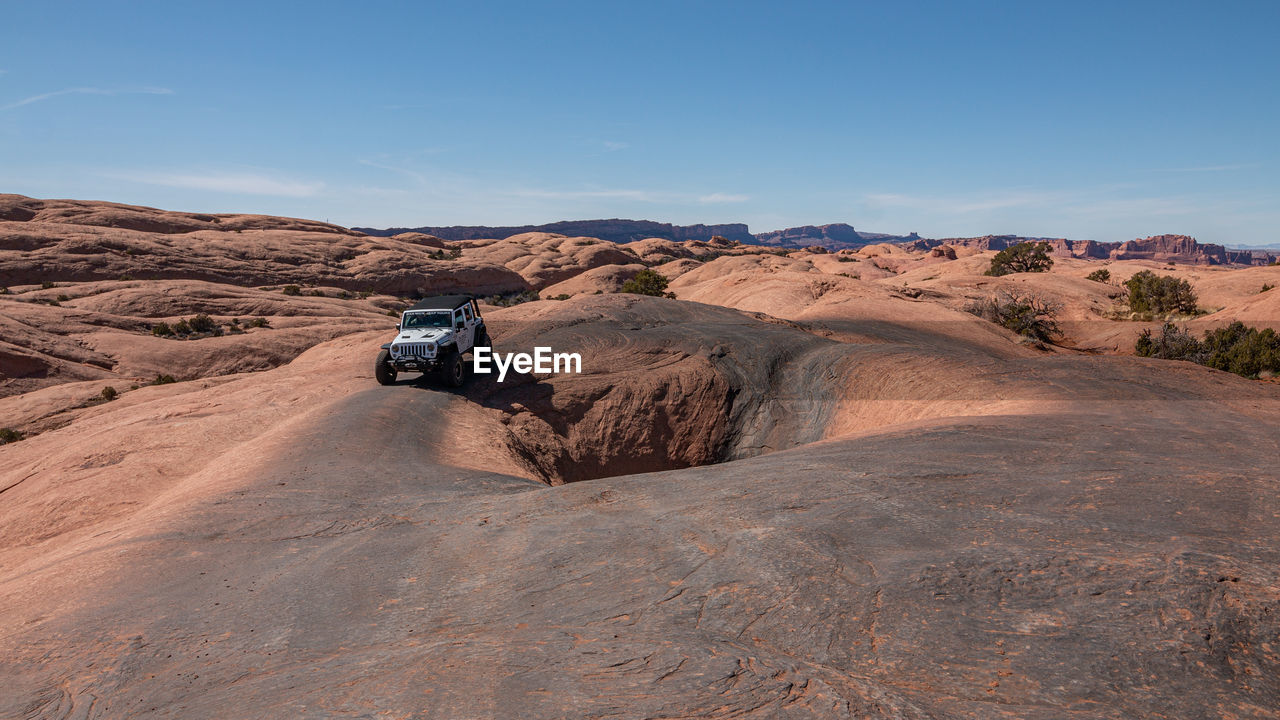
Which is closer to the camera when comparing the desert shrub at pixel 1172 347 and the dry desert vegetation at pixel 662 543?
the dry desert vegetation at pixel 662 543

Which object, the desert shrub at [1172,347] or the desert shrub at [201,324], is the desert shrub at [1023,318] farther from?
the desert shrub at [201,324]

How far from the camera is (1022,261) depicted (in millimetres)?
65750

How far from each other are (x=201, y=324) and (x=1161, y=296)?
5717 centimetres

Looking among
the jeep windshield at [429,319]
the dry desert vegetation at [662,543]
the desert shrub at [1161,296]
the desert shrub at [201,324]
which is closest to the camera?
the dry desert vegetation at [662,543]

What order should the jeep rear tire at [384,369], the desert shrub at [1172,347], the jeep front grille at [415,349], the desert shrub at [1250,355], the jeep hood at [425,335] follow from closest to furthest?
1. the jeep front grille at [415,349]
2. the jeep hood at [425,335]
3. the jeep rear tire at [384,369]
4. the desert shrub at [1250,355]
5. the desert shrub at [1172,347]

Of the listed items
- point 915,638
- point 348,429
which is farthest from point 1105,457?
point 348,429

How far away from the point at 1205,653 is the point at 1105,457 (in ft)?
18.3

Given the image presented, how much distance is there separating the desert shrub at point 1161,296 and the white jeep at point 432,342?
140ft

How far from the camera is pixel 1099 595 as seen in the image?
5684 millimetres

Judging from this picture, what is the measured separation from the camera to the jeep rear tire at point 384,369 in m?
18.9

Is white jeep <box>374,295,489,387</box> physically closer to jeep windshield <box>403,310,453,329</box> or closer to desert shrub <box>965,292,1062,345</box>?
jeep windshield <box>403,310,453,329</box>

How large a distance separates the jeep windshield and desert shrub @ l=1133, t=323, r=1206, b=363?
2659cm

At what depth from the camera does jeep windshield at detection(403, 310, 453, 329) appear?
19.0 metres

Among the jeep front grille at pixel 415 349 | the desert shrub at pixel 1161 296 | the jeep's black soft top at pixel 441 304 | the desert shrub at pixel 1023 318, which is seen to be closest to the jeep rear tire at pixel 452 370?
the jeep front grille at pixel 415 349
